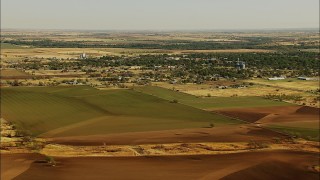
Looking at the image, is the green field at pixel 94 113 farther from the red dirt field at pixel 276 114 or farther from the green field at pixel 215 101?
the red dirt field at pixel 276 114

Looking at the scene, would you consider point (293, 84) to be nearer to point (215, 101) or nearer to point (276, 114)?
point (215, 101)

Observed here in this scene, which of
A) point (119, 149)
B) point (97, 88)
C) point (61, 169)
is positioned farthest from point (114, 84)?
point (61, 169)

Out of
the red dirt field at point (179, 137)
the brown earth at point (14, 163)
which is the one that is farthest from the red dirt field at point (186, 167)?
the red dirt field at point (179, 137)

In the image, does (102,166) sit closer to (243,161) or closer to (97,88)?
(243,161)

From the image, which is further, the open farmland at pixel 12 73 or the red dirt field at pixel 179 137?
the open farmland at pixel 12 73

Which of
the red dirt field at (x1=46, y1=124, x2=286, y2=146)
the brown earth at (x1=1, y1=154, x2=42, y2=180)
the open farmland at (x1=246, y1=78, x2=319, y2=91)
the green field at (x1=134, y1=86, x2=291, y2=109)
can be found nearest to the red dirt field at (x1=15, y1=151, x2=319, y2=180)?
the brown earth at (x1=1, y1=154, x2=42, y2=180)

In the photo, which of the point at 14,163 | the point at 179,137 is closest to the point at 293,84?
the point at 179,137

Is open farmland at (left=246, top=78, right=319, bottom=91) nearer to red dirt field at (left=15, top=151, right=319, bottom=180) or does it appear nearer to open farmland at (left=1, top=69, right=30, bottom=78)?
red dirt field at (left=15, top=151, right=319, bottom=180)
